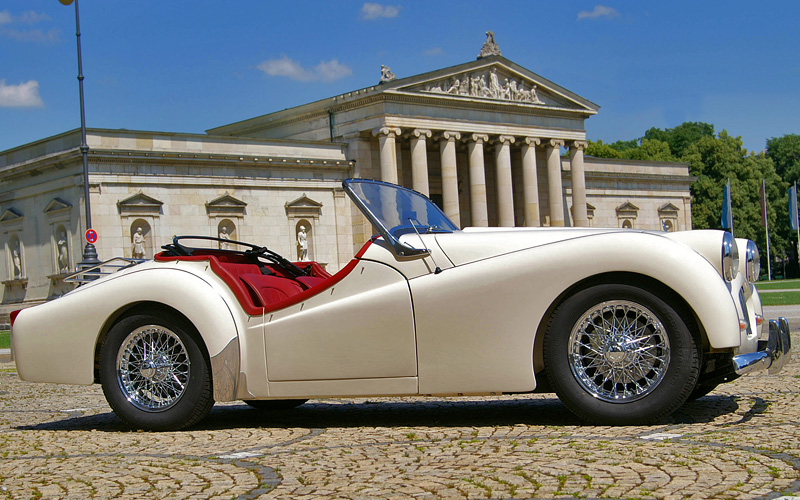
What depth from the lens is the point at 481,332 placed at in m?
5.53

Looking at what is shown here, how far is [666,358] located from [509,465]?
1.48 m

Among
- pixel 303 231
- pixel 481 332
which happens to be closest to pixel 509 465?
pixel 481 332

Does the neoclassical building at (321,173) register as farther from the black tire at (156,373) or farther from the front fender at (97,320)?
the black tire at (156,373)

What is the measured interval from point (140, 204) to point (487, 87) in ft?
72.9

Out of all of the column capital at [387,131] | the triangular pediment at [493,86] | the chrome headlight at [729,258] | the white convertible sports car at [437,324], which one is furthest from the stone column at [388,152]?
the chrome headlight at [729,258]

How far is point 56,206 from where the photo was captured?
41.6 meters

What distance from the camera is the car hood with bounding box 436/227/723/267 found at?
5.55m

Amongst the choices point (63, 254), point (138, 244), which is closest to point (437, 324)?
point (138, 244)

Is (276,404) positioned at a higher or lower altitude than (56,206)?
lower

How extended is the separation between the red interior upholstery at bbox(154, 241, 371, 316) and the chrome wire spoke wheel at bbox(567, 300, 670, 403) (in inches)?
57.0

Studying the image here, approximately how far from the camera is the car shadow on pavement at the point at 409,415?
584 centimetres

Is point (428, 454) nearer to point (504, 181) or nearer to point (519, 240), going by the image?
point (519, 240)

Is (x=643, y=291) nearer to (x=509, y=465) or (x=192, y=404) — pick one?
(x=509, y=465)

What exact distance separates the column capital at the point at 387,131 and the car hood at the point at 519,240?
43.9m
